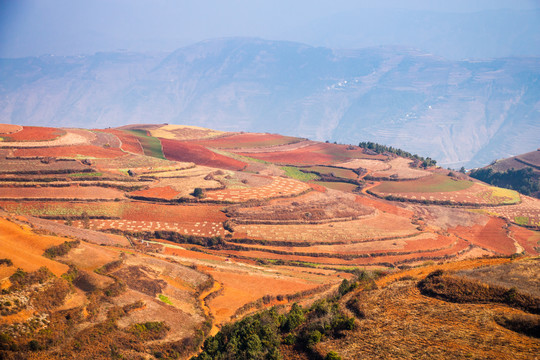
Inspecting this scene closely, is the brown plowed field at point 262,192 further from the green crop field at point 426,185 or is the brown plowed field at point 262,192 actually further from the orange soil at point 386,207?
the green crop field at point 426,185

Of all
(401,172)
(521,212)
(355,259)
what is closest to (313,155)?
(401,172)

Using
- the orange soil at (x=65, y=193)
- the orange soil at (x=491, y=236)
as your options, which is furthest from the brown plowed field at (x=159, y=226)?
the orange soil at (x=491, y=236)

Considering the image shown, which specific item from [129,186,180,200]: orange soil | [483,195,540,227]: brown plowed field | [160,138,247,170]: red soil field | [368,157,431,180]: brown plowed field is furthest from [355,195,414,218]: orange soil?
[129,186,180,200]: orange soil

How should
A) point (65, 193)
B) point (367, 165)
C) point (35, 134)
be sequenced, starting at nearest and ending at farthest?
point (65, 193), point (35, 134), point (367, 165)

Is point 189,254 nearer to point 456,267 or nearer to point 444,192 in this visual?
point 456,267

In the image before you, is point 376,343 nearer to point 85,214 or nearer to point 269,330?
point 269,330

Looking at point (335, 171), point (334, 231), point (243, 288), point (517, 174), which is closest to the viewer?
point (243, 288)

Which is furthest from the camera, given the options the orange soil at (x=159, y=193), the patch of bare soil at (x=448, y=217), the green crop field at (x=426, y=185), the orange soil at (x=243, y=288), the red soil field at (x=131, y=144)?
the green crop field at (x=426, y=185)
